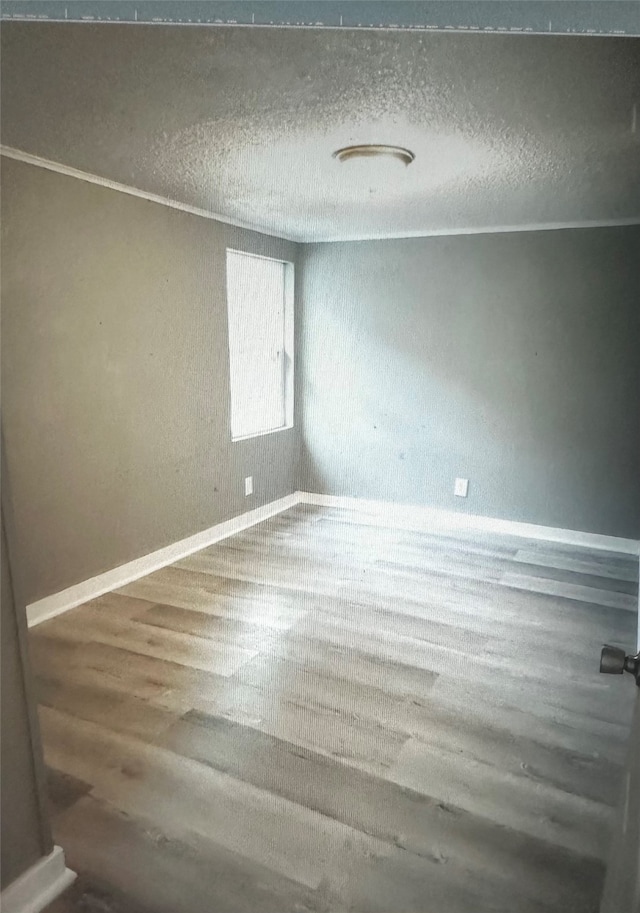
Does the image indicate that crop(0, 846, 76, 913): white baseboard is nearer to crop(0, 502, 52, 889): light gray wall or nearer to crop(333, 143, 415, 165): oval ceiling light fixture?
crop(0, 502, 52, 889): light gray wall

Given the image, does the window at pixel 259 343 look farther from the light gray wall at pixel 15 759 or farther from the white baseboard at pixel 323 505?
the light gray wall at pixel 15 759

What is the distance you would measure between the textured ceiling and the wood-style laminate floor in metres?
1.88

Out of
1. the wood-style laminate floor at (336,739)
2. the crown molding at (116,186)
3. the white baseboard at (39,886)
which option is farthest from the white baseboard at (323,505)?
the crown molding at (116,186)

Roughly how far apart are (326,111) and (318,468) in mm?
3003

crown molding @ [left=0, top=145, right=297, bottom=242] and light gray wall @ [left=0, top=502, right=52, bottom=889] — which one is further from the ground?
crown molding @ [left=0, top=145, right=297, bottom=242]

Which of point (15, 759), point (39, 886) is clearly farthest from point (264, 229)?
point (39, 886)

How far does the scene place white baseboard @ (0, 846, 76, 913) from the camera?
1.29 m

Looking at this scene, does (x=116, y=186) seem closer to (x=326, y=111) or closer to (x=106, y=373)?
(x=106, y=373)

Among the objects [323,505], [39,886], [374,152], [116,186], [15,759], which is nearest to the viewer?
[15,759]

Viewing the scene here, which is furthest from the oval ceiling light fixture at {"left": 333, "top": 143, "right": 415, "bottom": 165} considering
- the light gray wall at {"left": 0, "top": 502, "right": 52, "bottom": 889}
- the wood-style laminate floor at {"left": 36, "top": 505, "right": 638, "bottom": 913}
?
the wood-style laminate floor at {"left": 36, "top": 505, "right": 638, "bottom": 913}

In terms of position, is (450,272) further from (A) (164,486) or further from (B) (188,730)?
(B) (188,730)

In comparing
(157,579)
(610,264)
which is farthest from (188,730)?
(610,264)

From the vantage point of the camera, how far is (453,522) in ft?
13.8

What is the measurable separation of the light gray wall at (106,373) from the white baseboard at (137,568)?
5 cm
